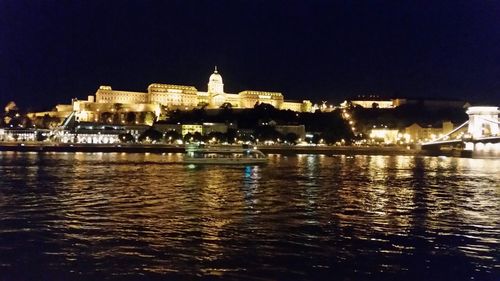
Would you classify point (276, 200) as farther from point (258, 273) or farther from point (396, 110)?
point (396, 110)

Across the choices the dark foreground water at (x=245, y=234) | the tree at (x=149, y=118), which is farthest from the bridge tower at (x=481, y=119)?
the dark foreground water at (x=245, y=234)

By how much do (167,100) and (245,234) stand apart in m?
73.5

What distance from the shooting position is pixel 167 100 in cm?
8112

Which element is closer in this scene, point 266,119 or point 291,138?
point 291,138

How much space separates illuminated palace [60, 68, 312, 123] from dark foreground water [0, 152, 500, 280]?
6268cm

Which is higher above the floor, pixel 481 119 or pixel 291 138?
pixel 481 119

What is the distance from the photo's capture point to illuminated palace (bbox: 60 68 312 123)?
252 ft

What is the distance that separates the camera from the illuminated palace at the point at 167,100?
252 feet

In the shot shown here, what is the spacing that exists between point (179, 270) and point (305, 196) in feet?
26.9

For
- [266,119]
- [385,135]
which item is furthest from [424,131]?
[266,119]

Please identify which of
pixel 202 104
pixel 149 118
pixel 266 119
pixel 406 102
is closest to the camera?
pixel 266 119

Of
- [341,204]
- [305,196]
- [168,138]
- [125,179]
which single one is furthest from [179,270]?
[168,138]

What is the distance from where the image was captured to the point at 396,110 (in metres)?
87.4

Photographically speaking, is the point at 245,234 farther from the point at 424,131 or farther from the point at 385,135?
the point at 385,135
